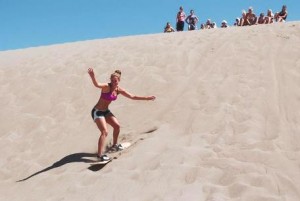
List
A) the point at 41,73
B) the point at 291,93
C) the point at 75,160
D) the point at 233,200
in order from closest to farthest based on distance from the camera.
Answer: the point at 233,200 → the point at 75,160 → the point at 291,93 → the point at 41,73

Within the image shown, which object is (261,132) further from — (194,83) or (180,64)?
(180,64)

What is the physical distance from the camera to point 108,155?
282 inches

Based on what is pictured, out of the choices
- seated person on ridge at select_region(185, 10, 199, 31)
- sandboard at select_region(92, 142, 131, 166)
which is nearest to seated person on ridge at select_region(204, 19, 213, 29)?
seated person on ridge at select_region(185, 10, 199, 31)

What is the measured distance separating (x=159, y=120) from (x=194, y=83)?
5.10 ft

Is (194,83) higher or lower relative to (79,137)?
higher

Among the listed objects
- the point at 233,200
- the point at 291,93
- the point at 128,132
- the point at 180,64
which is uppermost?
the point at 180,64

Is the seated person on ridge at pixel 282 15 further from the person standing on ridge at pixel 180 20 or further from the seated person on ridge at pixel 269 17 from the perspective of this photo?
the person standing on ridge at pixel 180 20

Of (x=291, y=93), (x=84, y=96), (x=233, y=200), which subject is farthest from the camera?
(x=84, y=96)

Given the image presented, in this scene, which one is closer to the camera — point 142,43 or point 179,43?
point 179,43

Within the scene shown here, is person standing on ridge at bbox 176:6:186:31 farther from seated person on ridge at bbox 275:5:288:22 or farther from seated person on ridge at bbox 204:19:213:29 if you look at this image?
seated person on ridge at bbox 275:5:288:22

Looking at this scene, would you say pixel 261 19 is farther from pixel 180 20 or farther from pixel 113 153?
pixel 113 153

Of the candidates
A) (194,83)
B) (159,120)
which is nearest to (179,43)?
(194,83)

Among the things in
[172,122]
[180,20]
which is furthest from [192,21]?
[172,122]

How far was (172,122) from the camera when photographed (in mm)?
7758
